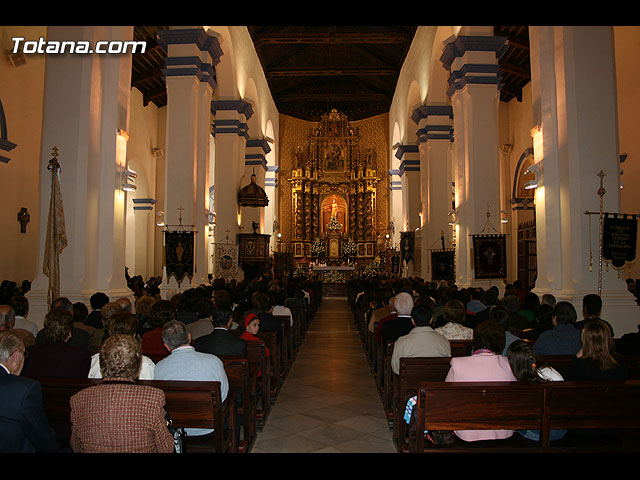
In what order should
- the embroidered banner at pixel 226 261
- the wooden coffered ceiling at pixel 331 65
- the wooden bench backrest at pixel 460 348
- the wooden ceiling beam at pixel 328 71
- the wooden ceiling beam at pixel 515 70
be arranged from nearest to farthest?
the wooden bench backrest at pixel 460 348, the embroidered banner at pixel 226 261, the wooden ceiling beam at pixel 515 70, the wooden coffered ceiling at pixel 331 65, the wooden ceiling beam at pixel 328 71

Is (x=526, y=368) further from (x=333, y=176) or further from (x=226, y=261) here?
(x=333, y=176)

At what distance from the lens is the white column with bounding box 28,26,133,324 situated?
6754mm

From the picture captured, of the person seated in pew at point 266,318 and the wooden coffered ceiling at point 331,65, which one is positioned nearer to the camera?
the person seated in pew at point 266,318

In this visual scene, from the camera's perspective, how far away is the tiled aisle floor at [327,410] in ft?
14.2

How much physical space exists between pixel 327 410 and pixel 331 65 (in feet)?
66.6

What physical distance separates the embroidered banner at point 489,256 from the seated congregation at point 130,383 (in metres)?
5.48

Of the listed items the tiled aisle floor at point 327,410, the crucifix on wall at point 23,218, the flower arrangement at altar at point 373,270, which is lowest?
the tiled aisle floor at point 327,410

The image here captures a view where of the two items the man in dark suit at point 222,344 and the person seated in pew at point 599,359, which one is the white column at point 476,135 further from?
the person seated in pew at point 599,359

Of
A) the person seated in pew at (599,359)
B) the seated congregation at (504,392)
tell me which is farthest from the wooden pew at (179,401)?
the person seated in pew at (599,359)

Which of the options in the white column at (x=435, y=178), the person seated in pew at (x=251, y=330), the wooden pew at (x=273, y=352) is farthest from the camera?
the white column at (x=435, y=178)

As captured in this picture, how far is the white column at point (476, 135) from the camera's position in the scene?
10.5m

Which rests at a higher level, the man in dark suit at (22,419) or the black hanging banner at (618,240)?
the black hanging banner at (618,240)

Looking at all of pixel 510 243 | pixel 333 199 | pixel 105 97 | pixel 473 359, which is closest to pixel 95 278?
pixel 105 97
